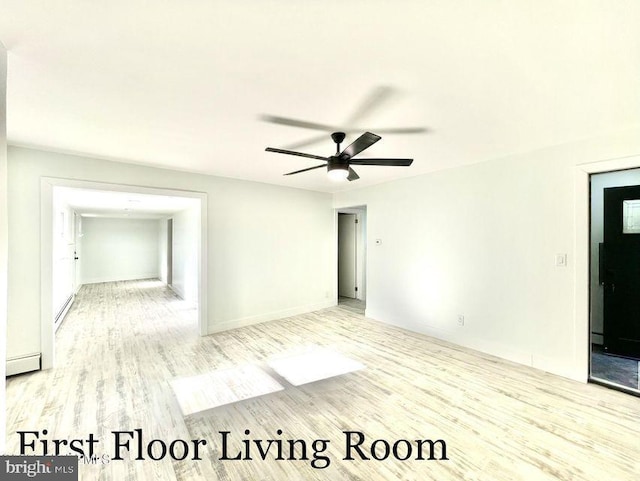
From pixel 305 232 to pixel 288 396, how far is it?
3291mm

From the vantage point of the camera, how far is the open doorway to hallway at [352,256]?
667 centimetres

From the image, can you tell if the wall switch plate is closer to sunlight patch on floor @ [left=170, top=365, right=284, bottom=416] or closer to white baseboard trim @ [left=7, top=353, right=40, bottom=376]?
sunlight patch on floor @ [left=170, top=365, right=284, bottom=416]

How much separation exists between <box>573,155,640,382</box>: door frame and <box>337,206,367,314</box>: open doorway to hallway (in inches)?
158

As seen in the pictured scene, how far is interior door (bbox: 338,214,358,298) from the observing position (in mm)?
6816

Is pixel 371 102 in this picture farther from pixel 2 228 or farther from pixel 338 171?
pixel 2 228

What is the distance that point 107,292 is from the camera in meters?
7.45

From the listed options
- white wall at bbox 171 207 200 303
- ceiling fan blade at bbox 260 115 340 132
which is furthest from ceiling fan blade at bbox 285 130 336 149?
white wall at bbox 171 207 200 303

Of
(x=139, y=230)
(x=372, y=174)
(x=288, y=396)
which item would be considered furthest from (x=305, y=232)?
(x=139, y=230)

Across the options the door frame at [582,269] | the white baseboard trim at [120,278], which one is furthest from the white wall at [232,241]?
the white baseboard trim at [120,278]

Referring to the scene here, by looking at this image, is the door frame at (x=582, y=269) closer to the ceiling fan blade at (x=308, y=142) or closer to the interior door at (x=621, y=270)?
the interior door at (x=621, y=270)

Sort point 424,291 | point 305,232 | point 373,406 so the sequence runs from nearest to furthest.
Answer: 1. point 373,406
2. point 424,291
3. point 305,232

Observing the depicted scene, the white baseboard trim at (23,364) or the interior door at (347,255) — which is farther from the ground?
the interior door at (347,255)

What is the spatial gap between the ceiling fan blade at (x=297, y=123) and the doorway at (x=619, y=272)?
3150 millimetres

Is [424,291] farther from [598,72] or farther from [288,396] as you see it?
[598,72]
